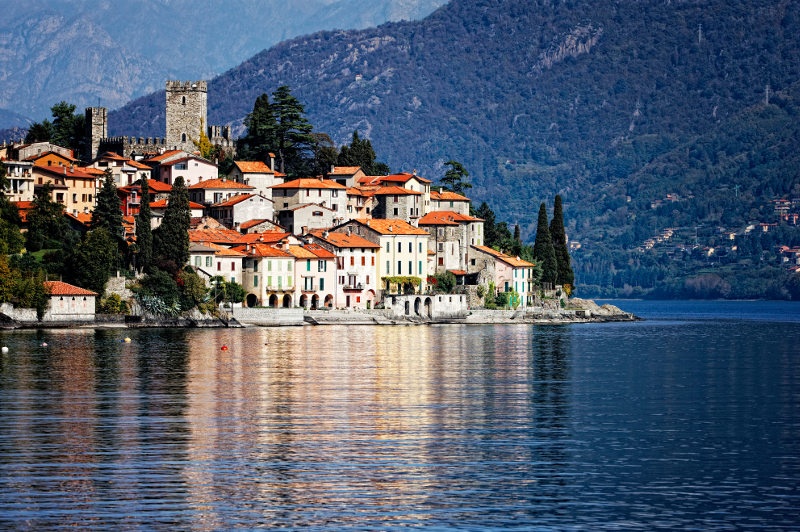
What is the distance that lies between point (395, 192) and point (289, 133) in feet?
47.9

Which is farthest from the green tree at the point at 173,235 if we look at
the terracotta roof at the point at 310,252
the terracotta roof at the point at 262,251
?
the terracotta roof at the point at 310,252

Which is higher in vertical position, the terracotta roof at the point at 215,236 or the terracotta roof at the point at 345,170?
the terracotta roof at the point at 345,170

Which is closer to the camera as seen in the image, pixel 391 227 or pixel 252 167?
pixel 391 227

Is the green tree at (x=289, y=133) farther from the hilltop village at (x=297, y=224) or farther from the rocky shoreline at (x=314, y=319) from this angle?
the rocky shoreline at (x=314, y=319)

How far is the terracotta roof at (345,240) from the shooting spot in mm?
109875

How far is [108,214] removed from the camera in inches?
3907

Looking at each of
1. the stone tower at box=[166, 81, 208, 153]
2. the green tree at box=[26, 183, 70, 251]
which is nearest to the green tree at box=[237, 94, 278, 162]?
the stone tower at box=[166, 81, 208, 153]

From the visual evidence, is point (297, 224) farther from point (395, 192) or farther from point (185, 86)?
point (185, 86)

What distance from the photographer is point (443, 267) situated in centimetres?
11862

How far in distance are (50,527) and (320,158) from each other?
Answer: 102m

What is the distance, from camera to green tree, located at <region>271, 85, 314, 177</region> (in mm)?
127625

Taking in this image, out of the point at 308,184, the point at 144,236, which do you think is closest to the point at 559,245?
the point at 308,184

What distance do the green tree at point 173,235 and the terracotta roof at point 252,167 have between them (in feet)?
70.0

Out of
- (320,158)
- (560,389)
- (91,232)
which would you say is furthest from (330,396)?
(320,158)
